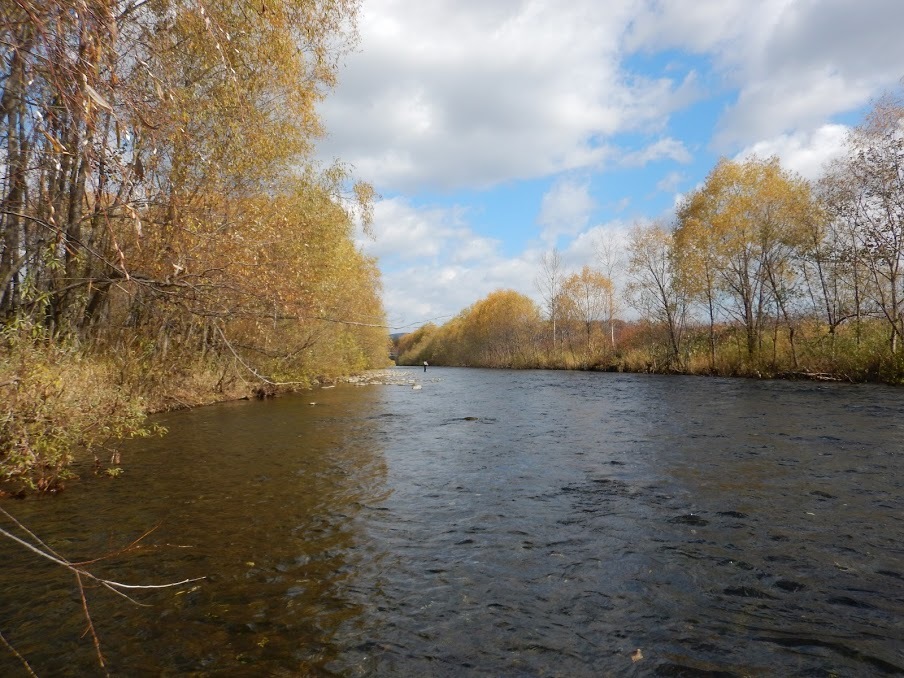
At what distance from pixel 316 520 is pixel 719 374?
29362 millimetres

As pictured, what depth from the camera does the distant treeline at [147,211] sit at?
3381 millimetres

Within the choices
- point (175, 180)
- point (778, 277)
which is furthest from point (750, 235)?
point (175, 180)

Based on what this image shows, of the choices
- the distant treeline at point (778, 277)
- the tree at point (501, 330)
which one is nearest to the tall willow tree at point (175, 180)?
the distant treeline at point (778, 277)

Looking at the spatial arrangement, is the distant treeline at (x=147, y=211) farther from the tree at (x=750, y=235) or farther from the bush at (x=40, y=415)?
the tree at (x=750, y=235)

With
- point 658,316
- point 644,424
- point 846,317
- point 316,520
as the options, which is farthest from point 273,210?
point 658,316

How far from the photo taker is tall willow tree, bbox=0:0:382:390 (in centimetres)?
438

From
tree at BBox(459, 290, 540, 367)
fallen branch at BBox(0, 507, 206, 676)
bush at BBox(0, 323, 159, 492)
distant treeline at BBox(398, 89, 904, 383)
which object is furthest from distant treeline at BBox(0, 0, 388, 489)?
tree at BBox(459, 290, 540, 367)

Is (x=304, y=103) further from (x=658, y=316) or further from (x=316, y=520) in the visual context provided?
(x=658, y=316)

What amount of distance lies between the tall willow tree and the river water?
2.41 metres

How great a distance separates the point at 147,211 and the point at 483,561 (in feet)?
28.6

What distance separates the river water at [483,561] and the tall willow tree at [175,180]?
2.41 meters

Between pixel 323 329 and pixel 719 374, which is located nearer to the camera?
pixel 323 329

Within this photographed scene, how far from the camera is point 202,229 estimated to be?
35.2 ft

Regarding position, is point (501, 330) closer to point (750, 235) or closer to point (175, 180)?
point (750, 235)
